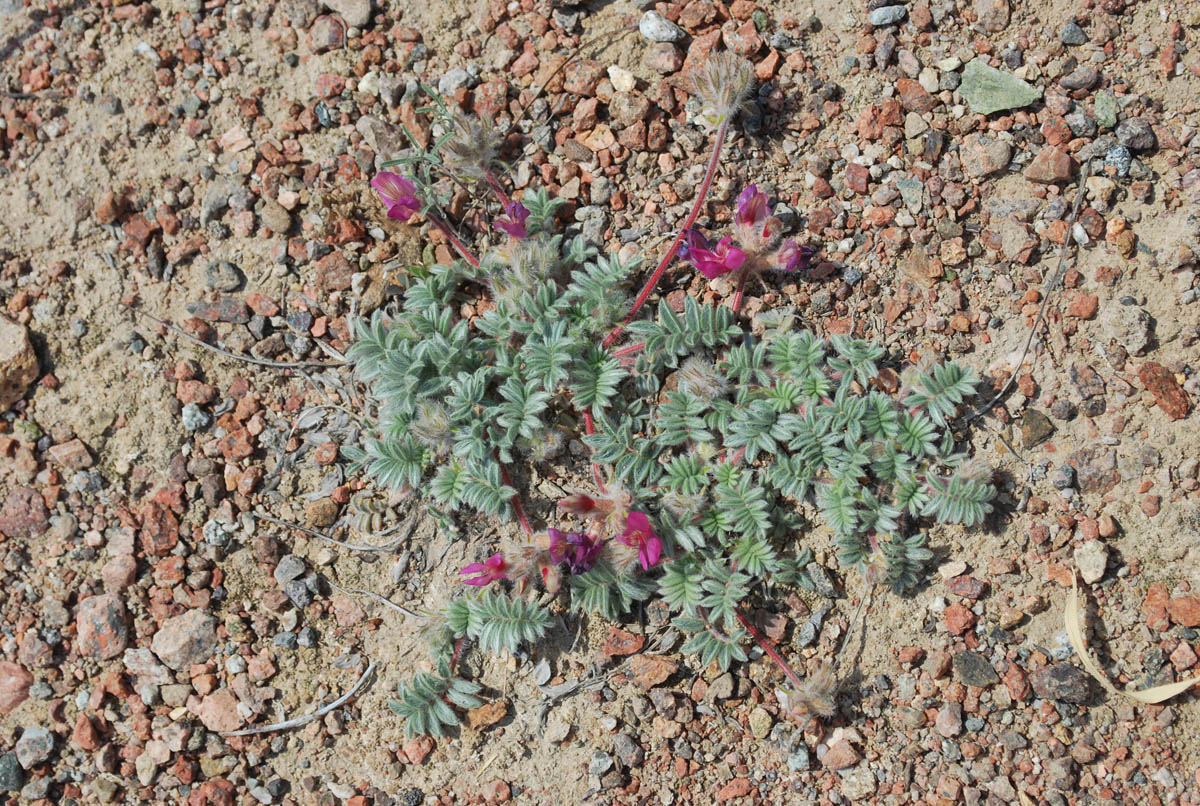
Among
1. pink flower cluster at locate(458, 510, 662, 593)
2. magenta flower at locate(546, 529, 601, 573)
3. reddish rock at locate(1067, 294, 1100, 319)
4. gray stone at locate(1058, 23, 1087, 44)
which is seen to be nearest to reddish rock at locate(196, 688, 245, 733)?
pink flower cluster at locate(458, 510, 662, 593)

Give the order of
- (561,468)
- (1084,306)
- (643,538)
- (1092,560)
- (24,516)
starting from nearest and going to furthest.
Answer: (643,538)
(1092,560)
(1084,306)
(561,468)
(24,516)

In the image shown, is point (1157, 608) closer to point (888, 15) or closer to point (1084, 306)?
point (1084, 306)

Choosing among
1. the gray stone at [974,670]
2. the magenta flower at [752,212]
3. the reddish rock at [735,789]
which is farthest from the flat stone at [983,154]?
the reddish rock at [735,789]

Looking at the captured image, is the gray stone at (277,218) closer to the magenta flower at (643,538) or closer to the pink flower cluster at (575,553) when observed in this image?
the pink flower cluster at (575,553)

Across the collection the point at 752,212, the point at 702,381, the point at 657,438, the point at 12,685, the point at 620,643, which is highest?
the point at 752,212

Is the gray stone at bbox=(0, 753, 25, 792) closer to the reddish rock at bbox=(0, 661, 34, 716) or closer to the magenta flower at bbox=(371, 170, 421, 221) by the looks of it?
the reddish rock at bbox=(0, 661, 34, 716)

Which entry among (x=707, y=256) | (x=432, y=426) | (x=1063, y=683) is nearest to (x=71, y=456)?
(x=432, y=426)
